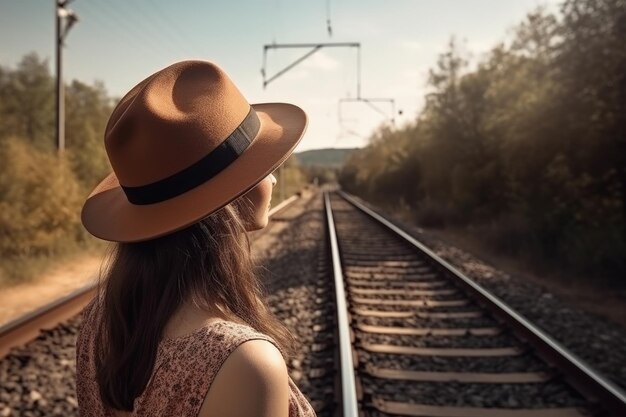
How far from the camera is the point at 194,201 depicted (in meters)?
1.14

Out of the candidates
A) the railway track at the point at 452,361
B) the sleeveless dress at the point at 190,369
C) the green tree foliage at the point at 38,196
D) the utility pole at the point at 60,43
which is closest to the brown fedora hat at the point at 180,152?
the sleeveless dress at the point at 190,369

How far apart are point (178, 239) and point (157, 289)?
0.12m

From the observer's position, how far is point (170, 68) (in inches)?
50.6

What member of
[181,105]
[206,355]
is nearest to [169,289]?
[206,355]

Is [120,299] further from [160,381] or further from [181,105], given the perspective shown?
[181,105]

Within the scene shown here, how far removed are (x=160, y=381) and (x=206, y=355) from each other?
150mm

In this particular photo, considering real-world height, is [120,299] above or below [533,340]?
above

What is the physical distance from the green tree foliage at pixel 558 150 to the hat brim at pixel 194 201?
842 cm

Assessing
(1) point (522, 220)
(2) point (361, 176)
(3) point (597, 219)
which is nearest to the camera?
(3) point (597, 219)

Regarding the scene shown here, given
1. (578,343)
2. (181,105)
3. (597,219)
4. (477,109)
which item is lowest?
(578,343)

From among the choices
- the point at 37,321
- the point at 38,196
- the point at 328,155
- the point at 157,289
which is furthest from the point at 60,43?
the point at 328,155

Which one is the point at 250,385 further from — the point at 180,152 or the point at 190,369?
the point at 180,152

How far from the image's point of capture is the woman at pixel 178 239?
3.41ft

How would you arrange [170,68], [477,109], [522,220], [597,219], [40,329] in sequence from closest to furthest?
1. [170,68]
2. [40,329]
3. [597,219]
4. [522,220]
5. [477,109]
